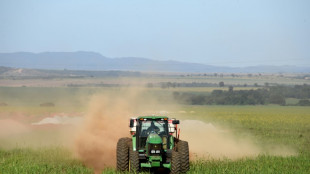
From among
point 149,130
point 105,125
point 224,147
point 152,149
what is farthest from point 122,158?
point 224,147

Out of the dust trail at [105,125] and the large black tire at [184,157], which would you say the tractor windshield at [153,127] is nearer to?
the large black tire at [184,157]

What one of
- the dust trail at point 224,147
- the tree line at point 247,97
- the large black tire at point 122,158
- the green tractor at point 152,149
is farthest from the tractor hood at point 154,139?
the tree line at point 247,97

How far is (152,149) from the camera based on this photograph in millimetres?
17625

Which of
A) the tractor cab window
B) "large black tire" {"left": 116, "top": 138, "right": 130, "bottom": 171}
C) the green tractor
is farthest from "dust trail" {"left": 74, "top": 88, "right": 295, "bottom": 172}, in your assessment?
the tractor cab window

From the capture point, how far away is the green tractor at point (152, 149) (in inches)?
691

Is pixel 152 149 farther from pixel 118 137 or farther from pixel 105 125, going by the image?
pixel 105 125

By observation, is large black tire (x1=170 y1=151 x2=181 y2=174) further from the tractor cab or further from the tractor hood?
the tractor cab

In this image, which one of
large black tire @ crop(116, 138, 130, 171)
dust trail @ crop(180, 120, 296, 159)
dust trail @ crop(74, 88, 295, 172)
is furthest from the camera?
dust trail @ crop(180, 120, 296, 159)

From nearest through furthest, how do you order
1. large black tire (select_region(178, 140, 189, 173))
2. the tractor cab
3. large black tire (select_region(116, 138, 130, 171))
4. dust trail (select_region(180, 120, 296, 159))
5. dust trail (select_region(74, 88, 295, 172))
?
large black tire (select_region(178, 140, 189, 173))
large black tire (select_region(116, 138, 130, 171))
the tractor cab
dust trail (select_region(74, 88, 295, 172))
dust trail (select_region(180, 120, 296, 159))

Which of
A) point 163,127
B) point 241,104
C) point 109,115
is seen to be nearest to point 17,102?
point 241,104

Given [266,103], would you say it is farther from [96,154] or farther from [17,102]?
[96,154]

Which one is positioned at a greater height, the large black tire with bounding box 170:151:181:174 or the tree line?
the large black tire with bounding box 170:151:181:174

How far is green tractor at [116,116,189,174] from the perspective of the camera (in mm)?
17562

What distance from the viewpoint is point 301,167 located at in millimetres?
20000
